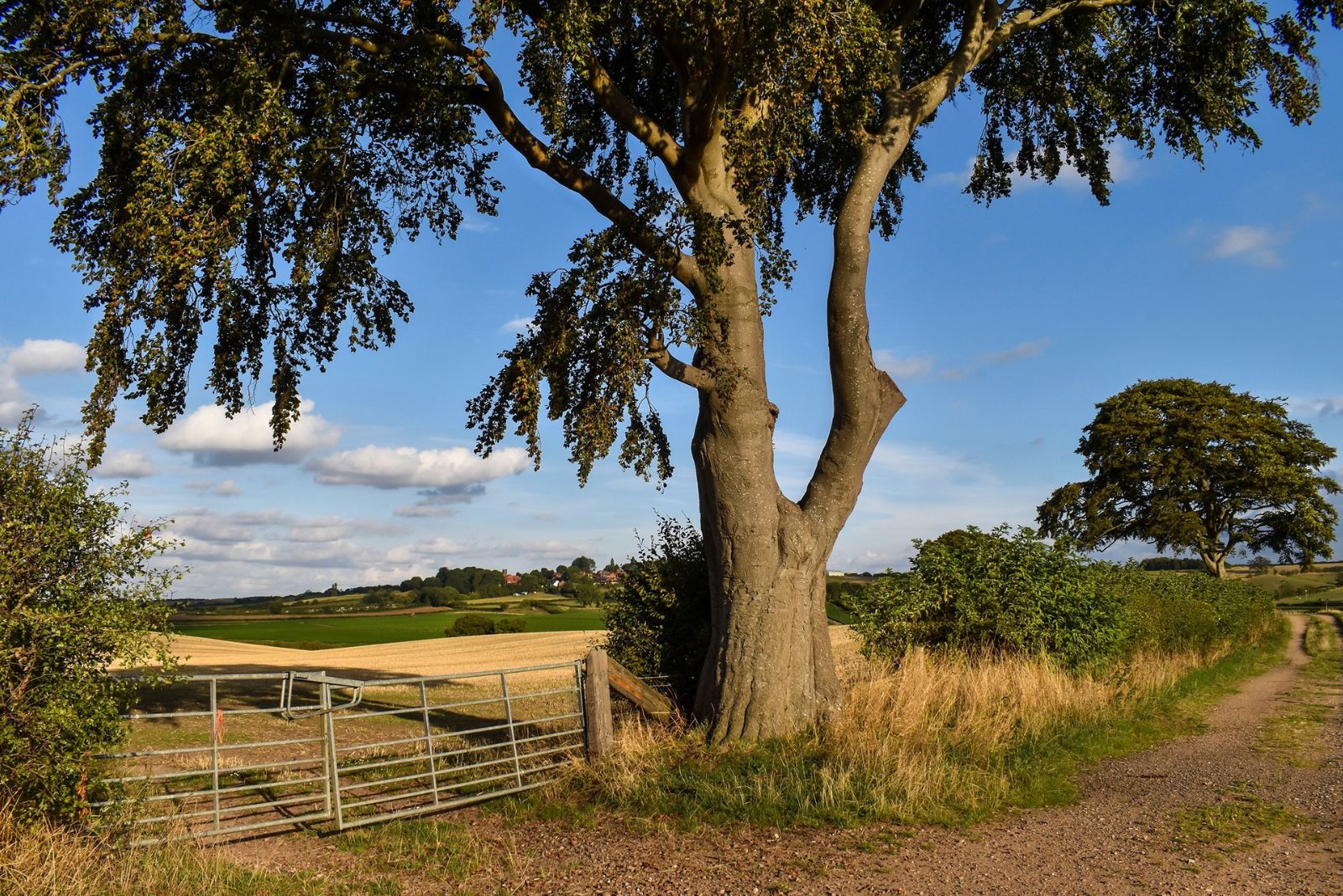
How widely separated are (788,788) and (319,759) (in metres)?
4.38

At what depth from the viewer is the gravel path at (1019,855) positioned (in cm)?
690

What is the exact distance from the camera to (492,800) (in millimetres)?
9953

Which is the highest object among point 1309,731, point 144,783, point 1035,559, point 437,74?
point 437,74

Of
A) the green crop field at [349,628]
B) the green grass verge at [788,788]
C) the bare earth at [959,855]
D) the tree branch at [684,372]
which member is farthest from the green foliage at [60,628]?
the green crop field at [349,628]

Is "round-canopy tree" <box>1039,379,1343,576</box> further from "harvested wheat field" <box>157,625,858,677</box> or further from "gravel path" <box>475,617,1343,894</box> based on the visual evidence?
"gravel path" <box>475,617,1343,894</box>

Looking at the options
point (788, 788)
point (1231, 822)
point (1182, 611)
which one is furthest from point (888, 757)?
point (1182, 611)

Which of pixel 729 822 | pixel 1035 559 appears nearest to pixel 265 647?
pixel 1035 559

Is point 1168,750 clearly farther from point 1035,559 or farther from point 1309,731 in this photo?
point 1035,559

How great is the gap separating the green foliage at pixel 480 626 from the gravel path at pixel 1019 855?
39.6 metres

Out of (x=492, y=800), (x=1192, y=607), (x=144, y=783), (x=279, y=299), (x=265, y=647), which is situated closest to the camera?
(x=144, y=783)

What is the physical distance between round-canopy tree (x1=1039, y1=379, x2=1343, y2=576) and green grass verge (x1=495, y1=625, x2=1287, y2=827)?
104ft

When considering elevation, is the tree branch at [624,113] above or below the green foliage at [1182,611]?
above

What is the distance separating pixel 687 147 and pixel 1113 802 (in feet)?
29.7

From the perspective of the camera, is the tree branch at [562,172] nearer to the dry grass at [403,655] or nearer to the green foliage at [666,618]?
the green foliage at [666,618]
